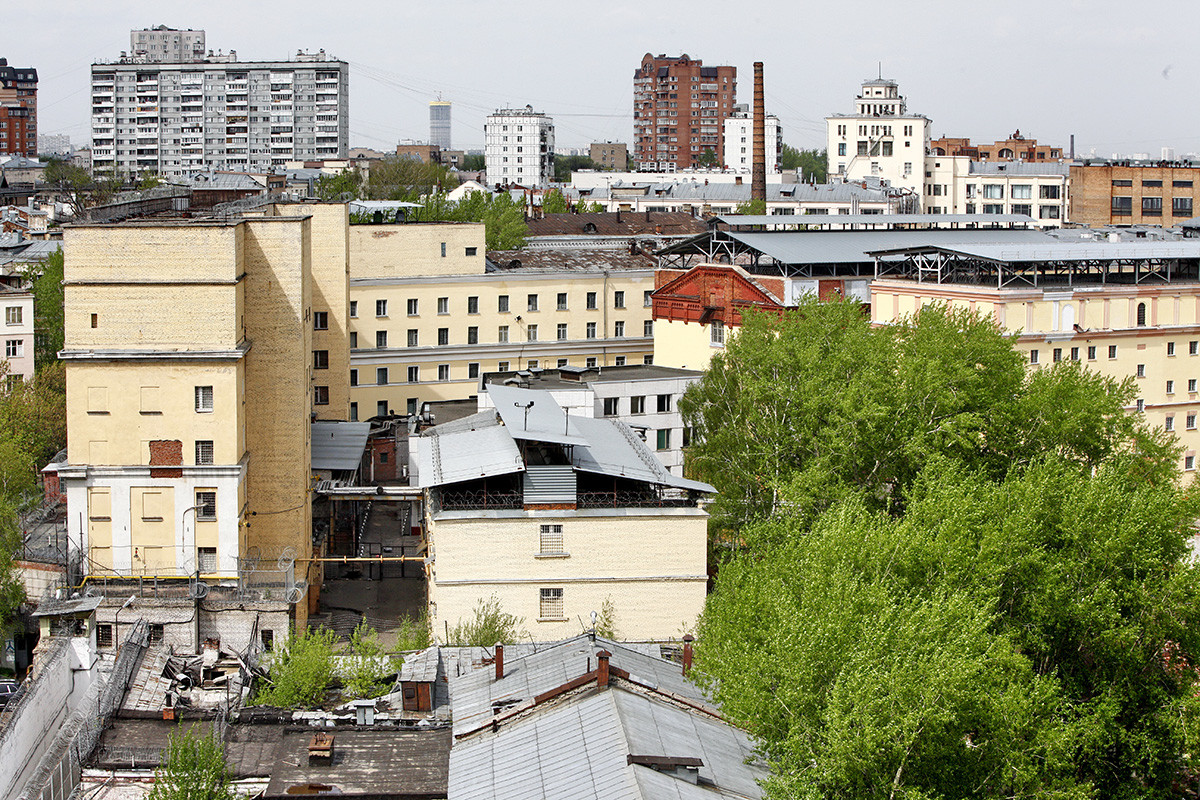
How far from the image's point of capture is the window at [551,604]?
3831 cm

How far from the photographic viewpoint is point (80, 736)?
3031 centimetres

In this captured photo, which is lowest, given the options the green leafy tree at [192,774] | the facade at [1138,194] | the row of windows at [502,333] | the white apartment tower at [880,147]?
the green leafy tree at [192,774]

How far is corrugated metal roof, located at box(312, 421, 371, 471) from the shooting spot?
48.8 metres

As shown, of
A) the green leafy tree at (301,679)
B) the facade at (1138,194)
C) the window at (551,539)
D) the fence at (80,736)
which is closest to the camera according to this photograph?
the fence at (80,736)

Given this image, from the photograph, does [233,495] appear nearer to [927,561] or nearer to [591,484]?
[591,484]

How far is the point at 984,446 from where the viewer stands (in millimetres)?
40969

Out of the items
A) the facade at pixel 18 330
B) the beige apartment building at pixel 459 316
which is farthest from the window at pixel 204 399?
the facade at pixel 18 330

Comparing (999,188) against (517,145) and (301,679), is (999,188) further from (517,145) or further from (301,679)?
(301,679)

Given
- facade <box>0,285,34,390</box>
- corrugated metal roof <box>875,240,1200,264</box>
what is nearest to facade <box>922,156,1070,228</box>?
corrugated metal roof <box>875,240,1200,264</box>

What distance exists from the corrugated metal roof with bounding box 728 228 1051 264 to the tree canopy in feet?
44.7

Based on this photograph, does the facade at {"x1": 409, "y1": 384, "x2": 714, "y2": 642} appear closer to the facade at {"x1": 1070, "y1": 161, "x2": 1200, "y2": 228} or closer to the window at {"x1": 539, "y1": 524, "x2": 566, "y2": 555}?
the window at {"x1": 539, "y1": 524, "x2": 566, "y2": 555}

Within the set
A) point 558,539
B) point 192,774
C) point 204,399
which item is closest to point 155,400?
point 204,399

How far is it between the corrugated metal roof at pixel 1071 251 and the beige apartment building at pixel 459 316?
16.1m

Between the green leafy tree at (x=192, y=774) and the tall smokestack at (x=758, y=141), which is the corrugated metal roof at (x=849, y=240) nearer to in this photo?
the tall smokestack at (x=758, y=141)
